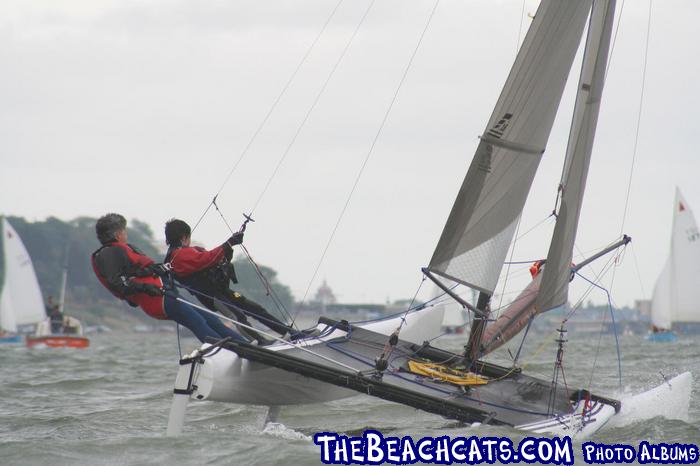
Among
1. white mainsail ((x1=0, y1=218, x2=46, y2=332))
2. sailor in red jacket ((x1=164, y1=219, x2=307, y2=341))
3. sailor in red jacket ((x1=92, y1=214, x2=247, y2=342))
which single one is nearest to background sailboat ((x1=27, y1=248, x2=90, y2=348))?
white mainsail ((x1=0, y1=218, x2=46, y2=332))

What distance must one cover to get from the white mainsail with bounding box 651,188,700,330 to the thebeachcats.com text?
2813 cm

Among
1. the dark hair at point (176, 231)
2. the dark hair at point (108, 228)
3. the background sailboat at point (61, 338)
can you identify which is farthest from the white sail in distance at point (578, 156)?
the background sailboat at point (61, 338)

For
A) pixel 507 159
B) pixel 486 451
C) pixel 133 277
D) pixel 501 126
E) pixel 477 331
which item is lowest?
pixel 486 451

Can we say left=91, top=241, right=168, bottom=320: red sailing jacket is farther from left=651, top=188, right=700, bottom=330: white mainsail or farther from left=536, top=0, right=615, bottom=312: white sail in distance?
left=651, top=188, right=700, bottom=330: white mainsail

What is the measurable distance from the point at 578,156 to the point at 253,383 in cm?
276

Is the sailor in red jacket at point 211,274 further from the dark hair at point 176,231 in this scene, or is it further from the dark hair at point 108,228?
the dark hair at point 108,228

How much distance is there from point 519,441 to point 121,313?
74677mm

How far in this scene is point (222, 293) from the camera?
7.74 meters

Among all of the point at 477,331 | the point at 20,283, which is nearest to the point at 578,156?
the point at 477,331

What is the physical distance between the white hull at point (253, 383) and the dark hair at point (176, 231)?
37.0 inches

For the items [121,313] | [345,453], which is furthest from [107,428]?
[121,313]

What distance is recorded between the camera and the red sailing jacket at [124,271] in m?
6.88

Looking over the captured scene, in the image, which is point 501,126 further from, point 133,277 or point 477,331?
point 133,277

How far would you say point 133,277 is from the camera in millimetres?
6910
